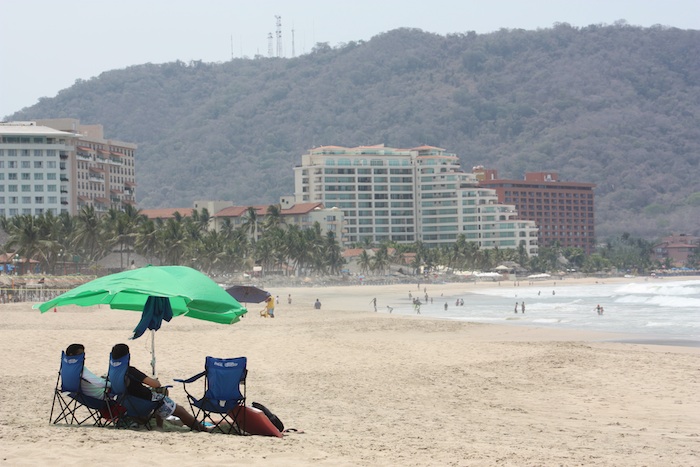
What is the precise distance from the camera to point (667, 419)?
548 inches

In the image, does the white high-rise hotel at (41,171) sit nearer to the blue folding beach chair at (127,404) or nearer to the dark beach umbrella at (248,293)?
the dark beach umbrella at (248,293)

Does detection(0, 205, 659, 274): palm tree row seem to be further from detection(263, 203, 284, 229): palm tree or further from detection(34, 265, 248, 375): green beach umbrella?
detection(34, 265, 248, 375): green beach umbrella

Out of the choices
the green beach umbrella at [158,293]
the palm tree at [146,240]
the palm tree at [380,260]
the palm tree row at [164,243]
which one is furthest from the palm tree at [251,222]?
the green beach umbrella at [158,293]

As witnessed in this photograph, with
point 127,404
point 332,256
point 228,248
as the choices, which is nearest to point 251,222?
point 332,256

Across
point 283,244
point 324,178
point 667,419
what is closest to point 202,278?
point 667,419

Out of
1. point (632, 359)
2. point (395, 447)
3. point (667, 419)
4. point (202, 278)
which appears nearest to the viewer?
point (395, 447)

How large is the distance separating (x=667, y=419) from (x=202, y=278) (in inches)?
266

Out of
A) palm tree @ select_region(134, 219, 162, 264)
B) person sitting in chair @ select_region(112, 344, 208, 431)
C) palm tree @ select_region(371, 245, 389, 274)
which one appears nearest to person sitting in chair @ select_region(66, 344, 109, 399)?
person sitting in chair @ select_region(112, 344, 208, 431)

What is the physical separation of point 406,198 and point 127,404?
6219 inches

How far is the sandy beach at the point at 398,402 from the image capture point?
33.0 ft

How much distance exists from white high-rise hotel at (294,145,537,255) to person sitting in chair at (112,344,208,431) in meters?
150

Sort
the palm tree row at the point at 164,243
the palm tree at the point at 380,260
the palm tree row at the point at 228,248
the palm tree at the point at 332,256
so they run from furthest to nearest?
the palm tree at the point at 380,260, the palm tree at the point at 332,256, the palm tree row at the point at 228,248, the palm tree row at the point at 164,243

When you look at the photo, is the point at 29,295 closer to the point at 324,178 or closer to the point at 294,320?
the point at 294,320

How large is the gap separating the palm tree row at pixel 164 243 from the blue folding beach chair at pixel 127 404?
64874mm
